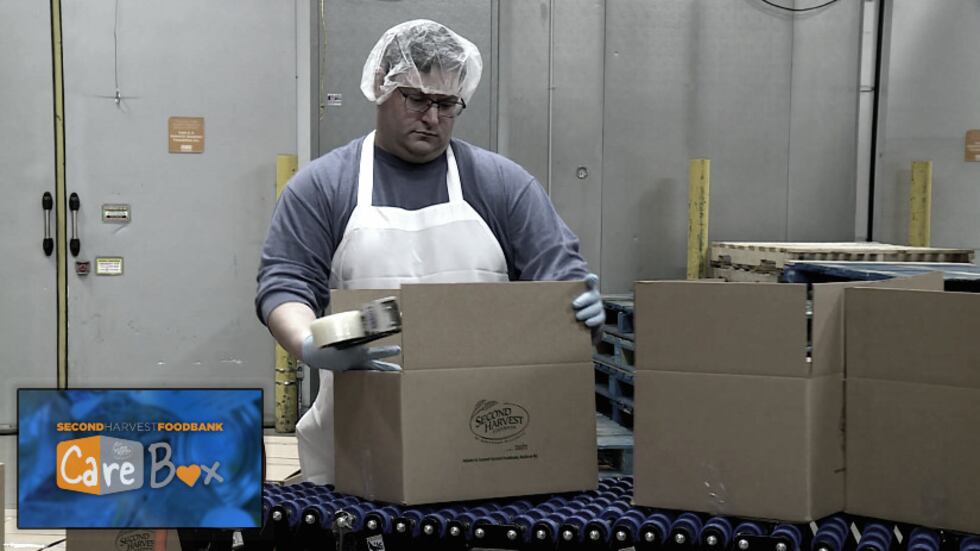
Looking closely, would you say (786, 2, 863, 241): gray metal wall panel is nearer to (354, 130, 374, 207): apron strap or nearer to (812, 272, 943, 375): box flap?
(354, 130, 374, 207): apron strap

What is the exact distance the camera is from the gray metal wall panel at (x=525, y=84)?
486cm

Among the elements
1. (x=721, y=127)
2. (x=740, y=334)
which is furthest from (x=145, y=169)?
(x=740, y=334)

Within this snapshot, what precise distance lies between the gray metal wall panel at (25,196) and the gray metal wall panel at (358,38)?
1.38 metres

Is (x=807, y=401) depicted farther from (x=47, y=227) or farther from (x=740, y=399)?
(x=47, y=227)

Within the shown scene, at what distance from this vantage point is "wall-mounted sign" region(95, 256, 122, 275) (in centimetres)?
474

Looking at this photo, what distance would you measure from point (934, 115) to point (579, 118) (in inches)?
78.7

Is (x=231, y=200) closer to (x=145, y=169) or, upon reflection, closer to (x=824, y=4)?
(x=145, y=169)

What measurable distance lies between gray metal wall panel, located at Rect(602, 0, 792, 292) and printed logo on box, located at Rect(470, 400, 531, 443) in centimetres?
352

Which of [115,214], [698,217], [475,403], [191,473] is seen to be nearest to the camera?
[191,473]

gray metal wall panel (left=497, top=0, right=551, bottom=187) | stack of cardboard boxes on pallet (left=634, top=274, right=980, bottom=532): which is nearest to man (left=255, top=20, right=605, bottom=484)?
stack of cardboard boxes on pallet (left=634, top=274, right=980, bottom=532)

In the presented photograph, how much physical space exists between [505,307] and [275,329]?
57 centimetres

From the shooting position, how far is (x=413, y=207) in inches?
87.0

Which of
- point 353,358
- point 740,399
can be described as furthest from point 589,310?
point 353,358

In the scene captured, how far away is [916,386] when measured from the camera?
4.66 feet
